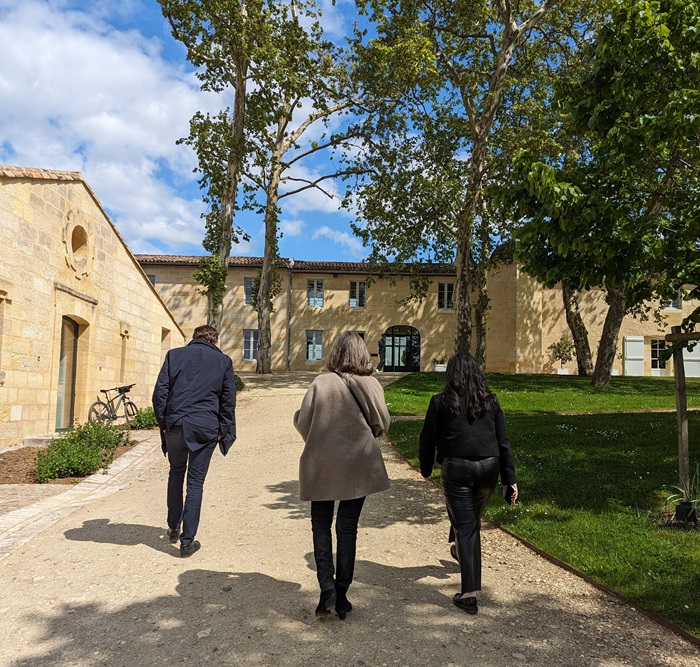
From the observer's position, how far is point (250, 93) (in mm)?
19875

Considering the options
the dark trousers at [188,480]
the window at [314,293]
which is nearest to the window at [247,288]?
the window at [314,293]

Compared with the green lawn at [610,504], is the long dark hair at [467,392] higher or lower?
higher

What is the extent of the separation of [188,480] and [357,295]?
28183mm

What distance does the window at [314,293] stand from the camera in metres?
32.8

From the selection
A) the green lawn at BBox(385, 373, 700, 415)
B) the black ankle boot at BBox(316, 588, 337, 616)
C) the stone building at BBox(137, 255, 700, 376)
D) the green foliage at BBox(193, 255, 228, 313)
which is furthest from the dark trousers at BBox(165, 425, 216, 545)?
the stone building at BBox(137, 255, 700, 376)

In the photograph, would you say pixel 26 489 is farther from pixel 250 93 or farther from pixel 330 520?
pixel 250 93

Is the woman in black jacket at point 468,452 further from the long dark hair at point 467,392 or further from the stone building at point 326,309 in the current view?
the stone building at point 326,309

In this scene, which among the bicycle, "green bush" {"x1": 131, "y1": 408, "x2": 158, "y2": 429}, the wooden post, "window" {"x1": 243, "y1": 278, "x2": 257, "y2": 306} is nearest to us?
the wooden post

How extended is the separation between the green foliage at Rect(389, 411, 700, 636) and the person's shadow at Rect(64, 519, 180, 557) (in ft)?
10.4

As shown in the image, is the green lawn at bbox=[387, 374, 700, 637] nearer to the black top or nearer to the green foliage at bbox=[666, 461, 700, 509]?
the green foliage at bbox=[666, 461, 700, 509]

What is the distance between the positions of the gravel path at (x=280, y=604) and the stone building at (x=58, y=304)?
13.8 feet

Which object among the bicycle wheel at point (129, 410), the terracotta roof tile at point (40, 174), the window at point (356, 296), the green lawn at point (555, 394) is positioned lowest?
the bicycle wheel at point (129, 410)

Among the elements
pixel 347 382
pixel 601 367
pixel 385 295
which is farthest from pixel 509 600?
pixel 385 295

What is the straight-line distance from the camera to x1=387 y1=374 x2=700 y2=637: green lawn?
13.9ft
